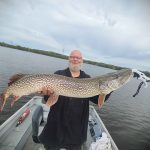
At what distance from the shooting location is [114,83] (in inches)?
125

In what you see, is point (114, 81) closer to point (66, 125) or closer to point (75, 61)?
point (75, 61)

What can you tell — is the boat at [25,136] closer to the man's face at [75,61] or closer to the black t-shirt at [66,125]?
the black t-shirt at [66,125]

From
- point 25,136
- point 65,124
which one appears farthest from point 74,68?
point 25,136

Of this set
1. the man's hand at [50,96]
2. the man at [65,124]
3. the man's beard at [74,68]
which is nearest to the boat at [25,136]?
the man at [65,124]

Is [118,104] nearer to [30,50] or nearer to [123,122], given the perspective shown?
[123,122]

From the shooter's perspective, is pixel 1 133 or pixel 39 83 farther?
pixel 1 133

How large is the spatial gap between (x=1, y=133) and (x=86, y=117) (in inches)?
89.3

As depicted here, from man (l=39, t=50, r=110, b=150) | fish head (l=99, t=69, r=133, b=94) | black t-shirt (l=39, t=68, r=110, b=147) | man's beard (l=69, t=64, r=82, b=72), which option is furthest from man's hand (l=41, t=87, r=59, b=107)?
fish head (l=99, t=69, r=133, b=94)

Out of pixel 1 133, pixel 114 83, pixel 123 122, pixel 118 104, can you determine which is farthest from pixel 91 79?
pixel 118 104

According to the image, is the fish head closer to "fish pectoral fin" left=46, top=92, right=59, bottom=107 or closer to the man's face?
the man's face

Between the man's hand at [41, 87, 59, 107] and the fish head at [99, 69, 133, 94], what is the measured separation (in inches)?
28.2

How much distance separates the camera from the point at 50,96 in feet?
9.79

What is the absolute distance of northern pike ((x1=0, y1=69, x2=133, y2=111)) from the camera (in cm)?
302

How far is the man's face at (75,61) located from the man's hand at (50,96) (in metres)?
0.48
